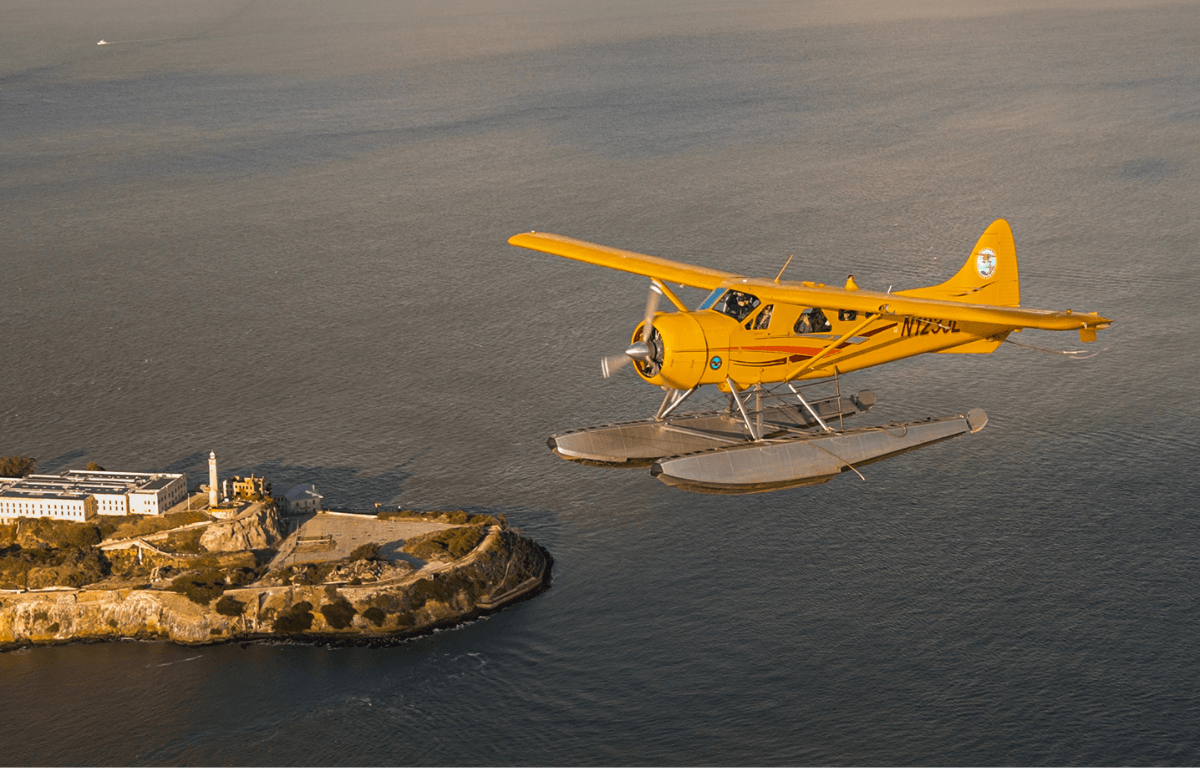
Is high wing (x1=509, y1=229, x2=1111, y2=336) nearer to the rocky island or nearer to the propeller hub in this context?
the propeller hub

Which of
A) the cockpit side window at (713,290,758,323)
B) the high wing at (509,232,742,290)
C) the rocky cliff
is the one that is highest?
the high wing at (509,232,742,290)

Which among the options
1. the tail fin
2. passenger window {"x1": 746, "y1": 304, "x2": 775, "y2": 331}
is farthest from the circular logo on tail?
passenger window {"x1": 746, "y1": 304, "x2": 775, "y2": 331}

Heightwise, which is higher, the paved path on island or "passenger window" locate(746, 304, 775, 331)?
"passenger window" locate(746, 304, 775, 331)

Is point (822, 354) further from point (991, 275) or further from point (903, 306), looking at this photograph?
point (991, 275)

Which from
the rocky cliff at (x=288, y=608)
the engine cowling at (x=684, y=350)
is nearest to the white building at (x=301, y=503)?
the rocky cliff at (x=288, y=608)

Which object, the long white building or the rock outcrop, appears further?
the long white building

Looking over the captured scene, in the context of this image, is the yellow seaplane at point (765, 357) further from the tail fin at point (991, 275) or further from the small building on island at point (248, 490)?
the small building on island at point (248, 490)

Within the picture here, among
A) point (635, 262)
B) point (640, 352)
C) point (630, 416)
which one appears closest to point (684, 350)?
point (640, 352)
